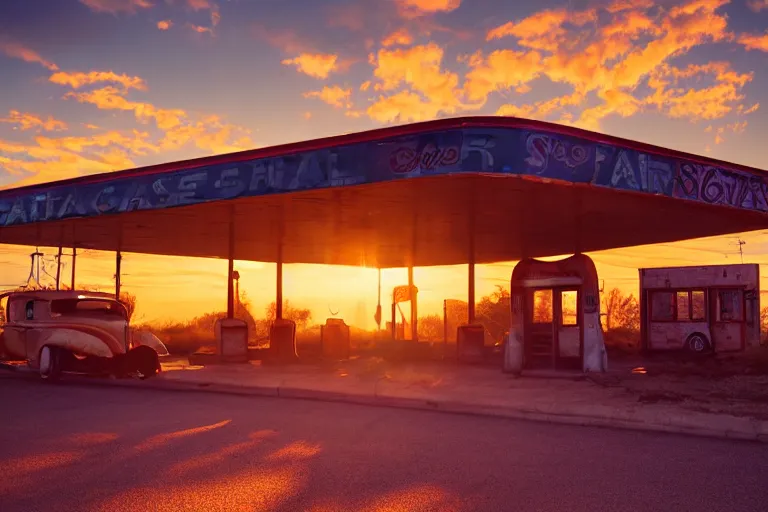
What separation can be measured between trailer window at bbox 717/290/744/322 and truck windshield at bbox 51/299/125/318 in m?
19.3

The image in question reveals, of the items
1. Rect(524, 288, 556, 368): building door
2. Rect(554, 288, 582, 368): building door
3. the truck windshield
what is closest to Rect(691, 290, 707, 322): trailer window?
Rect(524, 288, 556, 368): building door

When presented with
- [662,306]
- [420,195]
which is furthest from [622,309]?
A: [420,195]

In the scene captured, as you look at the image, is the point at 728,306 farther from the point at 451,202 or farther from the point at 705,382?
the point at 451,202

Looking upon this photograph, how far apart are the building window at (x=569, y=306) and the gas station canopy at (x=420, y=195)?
2219mm

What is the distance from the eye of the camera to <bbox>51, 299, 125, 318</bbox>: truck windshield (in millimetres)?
15961

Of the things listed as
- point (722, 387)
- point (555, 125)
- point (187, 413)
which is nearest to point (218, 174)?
point (187, 413)

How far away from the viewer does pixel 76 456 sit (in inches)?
291

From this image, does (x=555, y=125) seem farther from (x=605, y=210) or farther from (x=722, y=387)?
(x=722, y=387)

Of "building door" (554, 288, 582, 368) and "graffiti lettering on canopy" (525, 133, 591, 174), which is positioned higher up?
"graffiti lettering on canopy" (525, 133, 591, 174)

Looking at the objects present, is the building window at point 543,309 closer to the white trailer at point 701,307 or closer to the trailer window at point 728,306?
the white trailer at point 701,307

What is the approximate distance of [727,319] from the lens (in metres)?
22.8

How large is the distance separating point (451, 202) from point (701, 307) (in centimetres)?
1227

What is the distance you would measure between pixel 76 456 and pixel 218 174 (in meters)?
9.48

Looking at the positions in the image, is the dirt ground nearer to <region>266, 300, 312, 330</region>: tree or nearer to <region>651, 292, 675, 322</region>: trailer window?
<region>651, 292, 675, 322</region>: trailer window
